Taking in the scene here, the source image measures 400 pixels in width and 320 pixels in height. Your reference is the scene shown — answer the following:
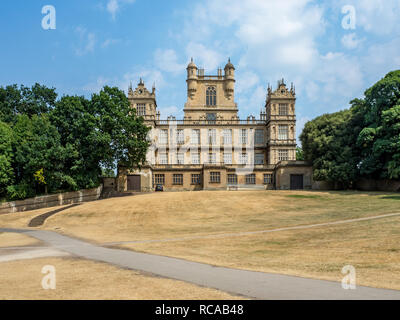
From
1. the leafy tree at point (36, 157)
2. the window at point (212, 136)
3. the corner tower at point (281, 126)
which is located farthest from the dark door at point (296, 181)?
the leafy tree at point (36, 157)

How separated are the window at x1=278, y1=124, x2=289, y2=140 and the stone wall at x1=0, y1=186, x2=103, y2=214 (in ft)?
136

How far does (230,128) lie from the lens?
80188mm

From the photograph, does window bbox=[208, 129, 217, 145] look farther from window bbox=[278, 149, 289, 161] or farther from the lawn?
the lawn

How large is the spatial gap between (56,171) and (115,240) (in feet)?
105

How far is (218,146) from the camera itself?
79438mm

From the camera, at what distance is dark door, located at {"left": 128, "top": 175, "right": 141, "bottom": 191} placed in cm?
6919

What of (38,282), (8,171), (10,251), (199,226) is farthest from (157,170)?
(38,282)

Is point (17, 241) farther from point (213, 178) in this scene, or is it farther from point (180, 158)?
point (180, 158)

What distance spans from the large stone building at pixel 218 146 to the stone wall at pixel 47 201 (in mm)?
11926

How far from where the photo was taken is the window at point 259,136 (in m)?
80.3

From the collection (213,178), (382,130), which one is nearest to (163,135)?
(213,178)

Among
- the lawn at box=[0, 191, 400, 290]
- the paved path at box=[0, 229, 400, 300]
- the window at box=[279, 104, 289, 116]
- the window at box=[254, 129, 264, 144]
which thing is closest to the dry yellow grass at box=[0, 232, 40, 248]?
the lawn at box=[0, 191, 400, 290]

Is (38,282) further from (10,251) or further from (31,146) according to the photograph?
(31,146)

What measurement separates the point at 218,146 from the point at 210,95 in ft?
48.7
